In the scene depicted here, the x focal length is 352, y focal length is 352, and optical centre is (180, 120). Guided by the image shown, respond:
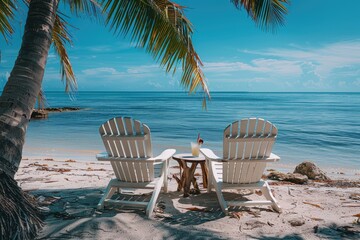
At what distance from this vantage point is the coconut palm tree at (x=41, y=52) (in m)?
2.84

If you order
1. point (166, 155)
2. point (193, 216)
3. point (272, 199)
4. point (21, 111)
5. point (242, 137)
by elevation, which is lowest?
point (193, 216)

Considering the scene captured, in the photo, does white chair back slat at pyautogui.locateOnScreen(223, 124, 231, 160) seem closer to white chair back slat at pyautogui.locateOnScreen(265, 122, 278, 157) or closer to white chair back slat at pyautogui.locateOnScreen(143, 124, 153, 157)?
white chair back slat at pyautogui.locateOnScreen(265, 122, 278, 157)

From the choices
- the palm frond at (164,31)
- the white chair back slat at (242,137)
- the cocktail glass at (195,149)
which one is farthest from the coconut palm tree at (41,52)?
the white chair back slat at (242,137)

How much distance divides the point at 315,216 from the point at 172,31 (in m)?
3.04

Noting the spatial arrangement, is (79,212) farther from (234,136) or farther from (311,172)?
(311,172)

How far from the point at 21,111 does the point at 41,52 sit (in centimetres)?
67

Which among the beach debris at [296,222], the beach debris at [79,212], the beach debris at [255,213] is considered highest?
the beach debris at [79,212]

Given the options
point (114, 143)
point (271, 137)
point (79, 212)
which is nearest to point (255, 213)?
point (271, 137)

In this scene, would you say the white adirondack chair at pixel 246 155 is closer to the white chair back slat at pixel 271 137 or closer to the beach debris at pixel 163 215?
the white chair back slat at pixel 271 137

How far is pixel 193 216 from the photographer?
375cm

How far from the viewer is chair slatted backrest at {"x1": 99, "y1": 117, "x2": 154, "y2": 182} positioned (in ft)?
12.9

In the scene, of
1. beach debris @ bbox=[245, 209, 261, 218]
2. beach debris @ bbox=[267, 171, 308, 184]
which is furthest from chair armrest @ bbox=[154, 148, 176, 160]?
beach debris @ bbox=[267, 171, 308, 184]

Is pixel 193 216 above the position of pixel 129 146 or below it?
below

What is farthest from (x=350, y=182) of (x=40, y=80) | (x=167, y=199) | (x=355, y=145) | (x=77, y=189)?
(x=355, y=145)
